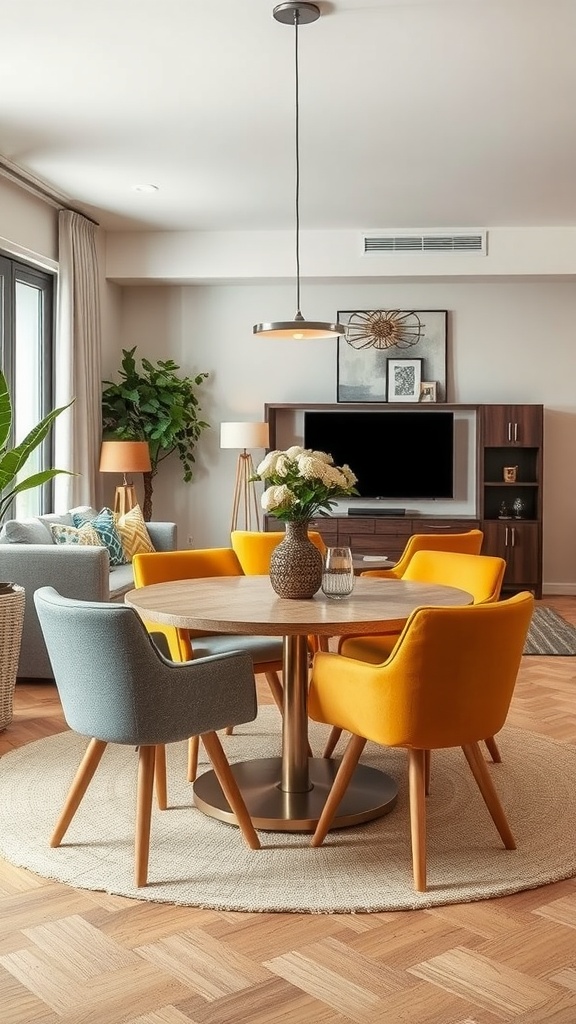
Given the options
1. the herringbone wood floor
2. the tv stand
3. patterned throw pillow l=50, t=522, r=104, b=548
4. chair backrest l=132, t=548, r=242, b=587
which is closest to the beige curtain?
patterned throw pillow l=50, t=522, r=104, b=548

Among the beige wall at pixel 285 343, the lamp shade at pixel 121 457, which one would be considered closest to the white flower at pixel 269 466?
the lamp shade at pixel 121 457

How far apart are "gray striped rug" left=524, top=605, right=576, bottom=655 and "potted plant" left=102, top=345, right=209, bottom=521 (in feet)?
10.1

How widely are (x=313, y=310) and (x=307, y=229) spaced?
77 centimetres

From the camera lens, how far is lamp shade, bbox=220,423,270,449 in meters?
7.63

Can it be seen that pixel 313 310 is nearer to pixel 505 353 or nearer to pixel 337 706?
pixel 505 353

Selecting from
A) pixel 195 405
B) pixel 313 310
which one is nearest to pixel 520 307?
pixel 313 310

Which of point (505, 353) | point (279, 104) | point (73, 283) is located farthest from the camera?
point (505, 353)

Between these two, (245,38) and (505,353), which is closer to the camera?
(245,38)

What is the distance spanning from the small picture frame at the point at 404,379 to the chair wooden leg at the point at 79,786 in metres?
5.59

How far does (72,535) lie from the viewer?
5.51 m

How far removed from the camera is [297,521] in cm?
338

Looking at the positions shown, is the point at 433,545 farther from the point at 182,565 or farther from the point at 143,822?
the point at 143,822

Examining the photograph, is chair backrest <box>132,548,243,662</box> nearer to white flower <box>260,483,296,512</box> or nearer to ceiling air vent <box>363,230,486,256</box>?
white flower <box>260,483,296,512</box>

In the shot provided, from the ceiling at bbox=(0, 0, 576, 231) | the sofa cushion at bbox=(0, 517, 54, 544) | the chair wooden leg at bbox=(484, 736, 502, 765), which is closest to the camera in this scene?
the chair wooden leg at bbox=(484, 736, 502, 765)
